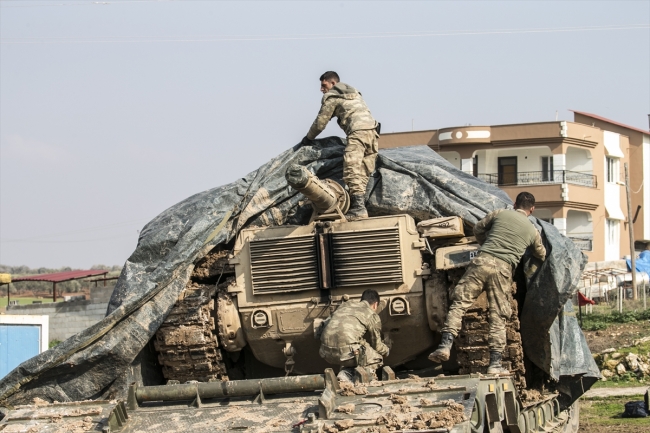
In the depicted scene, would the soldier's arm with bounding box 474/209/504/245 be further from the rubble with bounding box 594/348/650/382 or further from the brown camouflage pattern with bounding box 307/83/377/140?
the rubble with bounding box 594/348/650/382

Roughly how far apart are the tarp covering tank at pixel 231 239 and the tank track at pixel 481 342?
398 millimetres

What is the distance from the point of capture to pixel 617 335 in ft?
83.6

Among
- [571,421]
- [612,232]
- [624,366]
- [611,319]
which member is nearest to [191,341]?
[571,421]

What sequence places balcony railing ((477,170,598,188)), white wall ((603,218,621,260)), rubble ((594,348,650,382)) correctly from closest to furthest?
1. rubble ((594,348,650,382))
2. balcony railing ((477,170,598,188))
3. white wall ((603,218,621,260))

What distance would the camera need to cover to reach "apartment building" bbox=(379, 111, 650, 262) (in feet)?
142

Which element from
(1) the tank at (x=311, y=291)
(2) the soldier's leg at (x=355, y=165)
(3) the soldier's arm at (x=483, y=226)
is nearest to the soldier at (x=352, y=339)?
(1) the tank at (x=311, y=291)

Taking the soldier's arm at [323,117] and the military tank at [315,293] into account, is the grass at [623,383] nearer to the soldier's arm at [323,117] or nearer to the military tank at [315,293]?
the military tank at [315,293]

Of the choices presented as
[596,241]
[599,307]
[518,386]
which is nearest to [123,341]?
[518,386]

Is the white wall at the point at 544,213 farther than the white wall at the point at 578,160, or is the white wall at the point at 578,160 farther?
the white wall at the point at 578,160

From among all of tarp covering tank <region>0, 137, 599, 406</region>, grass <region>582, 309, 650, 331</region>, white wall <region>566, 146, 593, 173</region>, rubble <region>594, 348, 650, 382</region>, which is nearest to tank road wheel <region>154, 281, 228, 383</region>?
tarp covering tank <region>0, 137, 599, 406</region>

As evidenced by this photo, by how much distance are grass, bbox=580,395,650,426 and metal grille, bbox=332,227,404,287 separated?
15.5ft

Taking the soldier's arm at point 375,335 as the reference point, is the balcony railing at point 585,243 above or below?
above

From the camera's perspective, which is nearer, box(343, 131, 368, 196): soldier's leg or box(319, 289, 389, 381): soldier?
box(319, 289, 389, 381): soldier

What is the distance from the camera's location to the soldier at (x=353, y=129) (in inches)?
502
